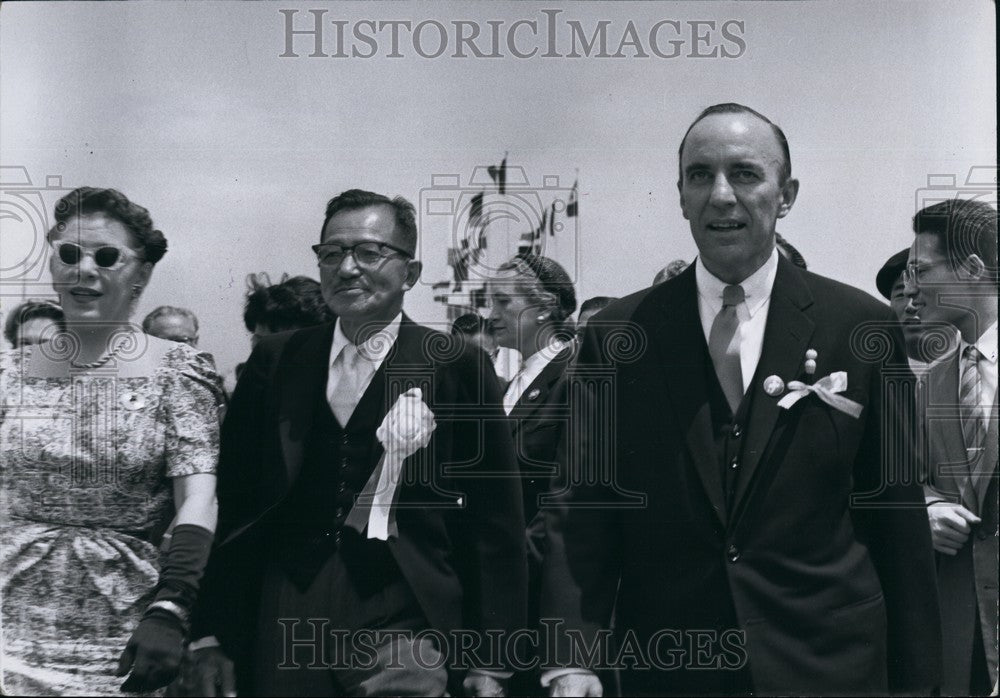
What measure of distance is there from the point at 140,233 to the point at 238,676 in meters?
1.24

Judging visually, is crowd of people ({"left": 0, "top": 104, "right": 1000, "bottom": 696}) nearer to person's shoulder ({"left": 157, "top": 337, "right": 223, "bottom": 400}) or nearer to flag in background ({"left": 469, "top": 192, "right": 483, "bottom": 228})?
person's shoulder ({"left": 157, "top": 337, "right": 223, "bottom": 400})

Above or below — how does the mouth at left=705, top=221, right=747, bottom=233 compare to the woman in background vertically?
above

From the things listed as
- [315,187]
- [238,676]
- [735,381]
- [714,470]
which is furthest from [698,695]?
[315,187]

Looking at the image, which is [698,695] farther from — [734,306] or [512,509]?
[734,306]

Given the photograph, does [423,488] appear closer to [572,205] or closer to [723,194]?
[572,205]

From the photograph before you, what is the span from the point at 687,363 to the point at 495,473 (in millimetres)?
594

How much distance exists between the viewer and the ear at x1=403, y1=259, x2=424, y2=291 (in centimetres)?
286

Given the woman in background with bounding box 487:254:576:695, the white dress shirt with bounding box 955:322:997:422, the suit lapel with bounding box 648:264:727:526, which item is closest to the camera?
the suit lapel with bounding box 648:264:727:526

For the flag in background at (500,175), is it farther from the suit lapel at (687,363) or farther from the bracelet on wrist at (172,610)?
the bracelet on wrist at (172,610)

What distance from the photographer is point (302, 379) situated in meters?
2.89

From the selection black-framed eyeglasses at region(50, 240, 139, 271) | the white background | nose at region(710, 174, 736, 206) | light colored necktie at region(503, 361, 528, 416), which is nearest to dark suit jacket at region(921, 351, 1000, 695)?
the white background

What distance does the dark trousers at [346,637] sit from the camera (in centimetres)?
283

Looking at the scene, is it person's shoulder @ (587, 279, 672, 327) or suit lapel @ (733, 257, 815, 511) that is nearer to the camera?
suit lapel @ (733, 257, 815, 511)

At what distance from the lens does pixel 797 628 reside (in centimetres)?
279
